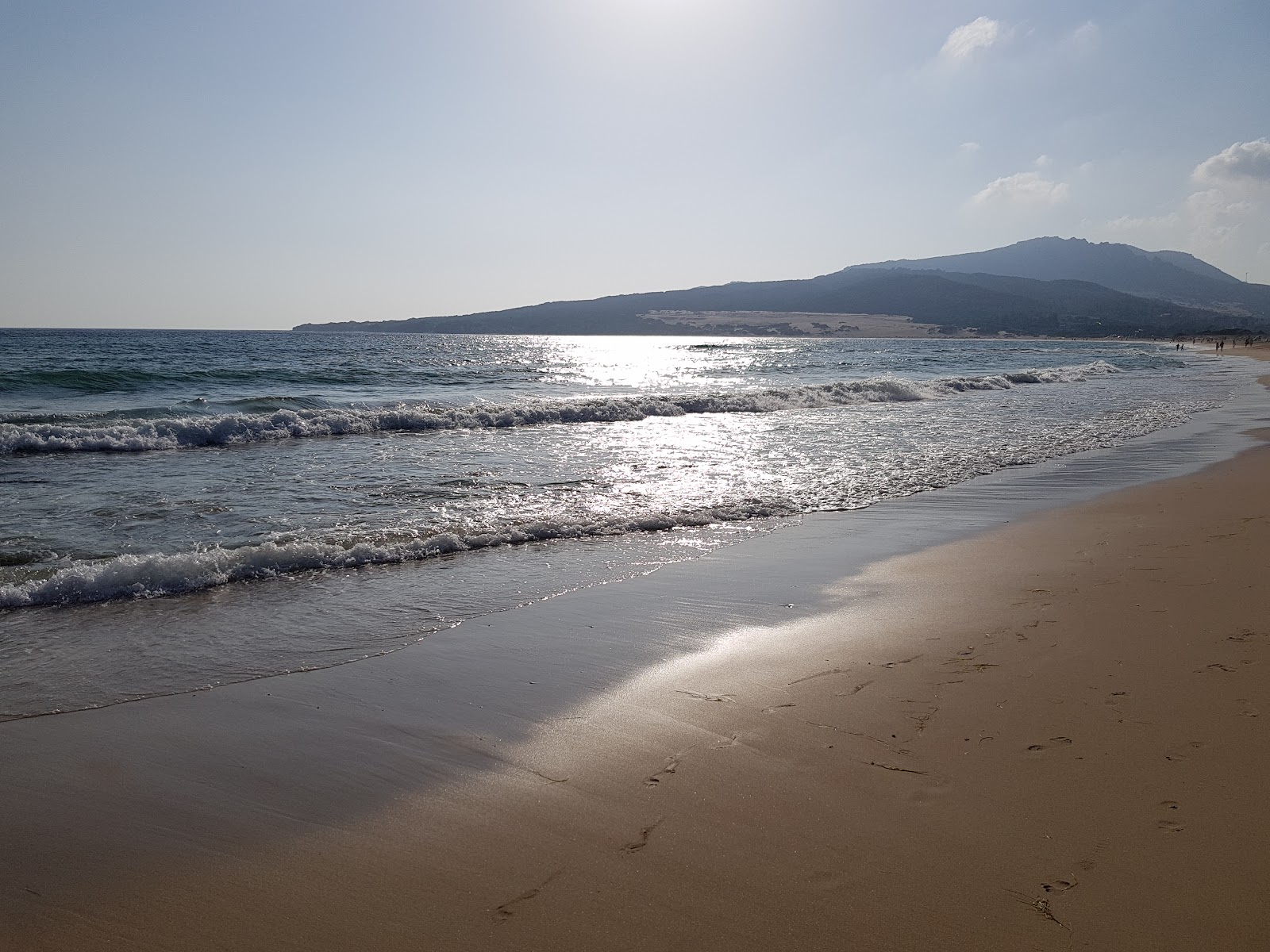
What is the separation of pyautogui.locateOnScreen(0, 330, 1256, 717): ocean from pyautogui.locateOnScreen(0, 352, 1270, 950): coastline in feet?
3.06

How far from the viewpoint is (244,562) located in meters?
6.32

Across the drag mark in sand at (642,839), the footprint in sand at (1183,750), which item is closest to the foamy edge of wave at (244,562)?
the drag mark in sand at (642,839)

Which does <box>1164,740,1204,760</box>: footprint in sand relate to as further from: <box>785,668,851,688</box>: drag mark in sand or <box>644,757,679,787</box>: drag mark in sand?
<box>644,757,679,787</box>: drag mark in sand

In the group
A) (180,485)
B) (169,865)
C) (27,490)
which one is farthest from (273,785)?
(27,490)

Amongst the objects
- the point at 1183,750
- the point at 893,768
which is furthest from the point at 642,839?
the point at 1183,750

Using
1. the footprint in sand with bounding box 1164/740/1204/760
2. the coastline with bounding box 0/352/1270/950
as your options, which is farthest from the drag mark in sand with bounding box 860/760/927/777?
the footprint in sand with bounding box 1164/740/1204/760

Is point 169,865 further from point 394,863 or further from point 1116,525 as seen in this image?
point 1116,525

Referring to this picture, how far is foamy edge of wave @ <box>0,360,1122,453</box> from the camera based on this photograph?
14484 millimetres

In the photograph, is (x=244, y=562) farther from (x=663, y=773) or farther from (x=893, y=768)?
(x=893, y=768)

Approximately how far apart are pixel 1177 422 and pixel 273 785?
67.5 ft

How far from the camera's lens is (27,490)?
986cm

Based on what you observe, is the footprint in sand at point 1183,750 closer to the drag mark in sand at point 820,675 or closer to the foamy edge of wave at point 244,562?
the drag mark in sand at point 820,675

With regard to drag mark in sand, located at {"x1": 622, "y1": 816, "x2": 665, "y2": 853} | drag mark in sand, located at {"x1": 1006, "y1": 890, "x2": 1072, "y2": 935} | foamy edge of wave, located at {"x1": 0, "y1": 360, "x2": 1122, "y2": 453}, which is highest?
foamy edge of wave, located at {"x1": 0, "y1": 360, "x2": 1122, "y2": 453}

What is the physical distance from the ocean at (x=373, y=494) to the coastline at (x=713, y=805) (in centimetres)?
93
